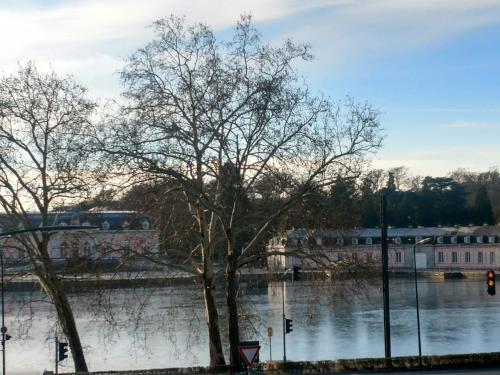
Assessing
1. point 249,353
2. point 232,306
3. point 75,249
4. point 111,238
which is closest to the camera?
point 249,353

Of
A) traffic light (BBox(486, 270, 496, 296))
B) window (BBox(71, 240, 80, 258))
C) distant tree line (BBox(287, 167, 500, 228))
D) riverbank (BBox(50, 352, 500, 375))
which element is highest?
distant tree line (BBox(287, 167, 500, 228))

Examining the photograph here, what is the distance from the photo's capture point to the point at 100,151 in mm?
23188

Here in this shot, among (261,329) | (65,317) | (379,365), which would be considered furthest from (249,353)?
(261,329)

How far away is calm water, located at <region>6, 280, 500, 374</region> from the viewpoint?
3256 cm

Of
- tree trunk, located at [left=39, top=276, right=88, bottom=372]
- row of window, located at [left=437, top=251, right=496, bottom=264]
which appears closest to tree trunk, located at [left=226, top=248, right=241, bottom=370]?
tree trunk, located at [left=39, top=276, right=88, bottom=372]

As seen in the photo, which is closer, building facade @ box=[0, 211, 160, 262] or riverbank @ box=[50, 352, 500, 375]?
riverbank @ box=[50, 352, 500, 375]

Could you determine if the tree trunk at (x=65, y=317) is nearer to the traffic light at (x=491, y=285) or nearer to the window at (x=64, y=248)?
the window at (x=64, y=248)

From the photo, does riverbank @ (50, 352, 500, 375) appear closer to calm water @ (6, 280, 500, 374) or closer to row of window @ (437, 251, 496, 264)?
calm water @ (6, 280, 500, 374)

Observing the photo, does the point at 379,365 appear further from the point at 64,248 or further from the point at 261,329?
the point at 261,329

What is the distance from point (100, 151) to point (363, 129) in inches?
314

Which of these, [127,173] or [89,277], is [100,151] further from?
[89,277]

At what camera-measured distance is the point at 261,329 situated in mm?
46219

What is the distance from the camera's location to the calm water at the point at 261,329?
107 ft

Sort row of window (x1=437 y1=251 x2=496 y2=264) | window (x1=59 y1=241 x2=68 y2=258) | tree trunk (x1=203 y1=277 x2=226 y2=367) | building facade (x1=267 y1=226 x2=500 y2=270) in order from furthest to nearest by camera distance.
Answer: row of window (x1=437 y1=251 x2=496 y2=264) → building facade (x1=267 y1=226 x2=500 y2=270) → window (x1=59 y1=241 x2=68 y2=258) → tree trunk (x1=203 y1=277 x2=226 y2=367)
